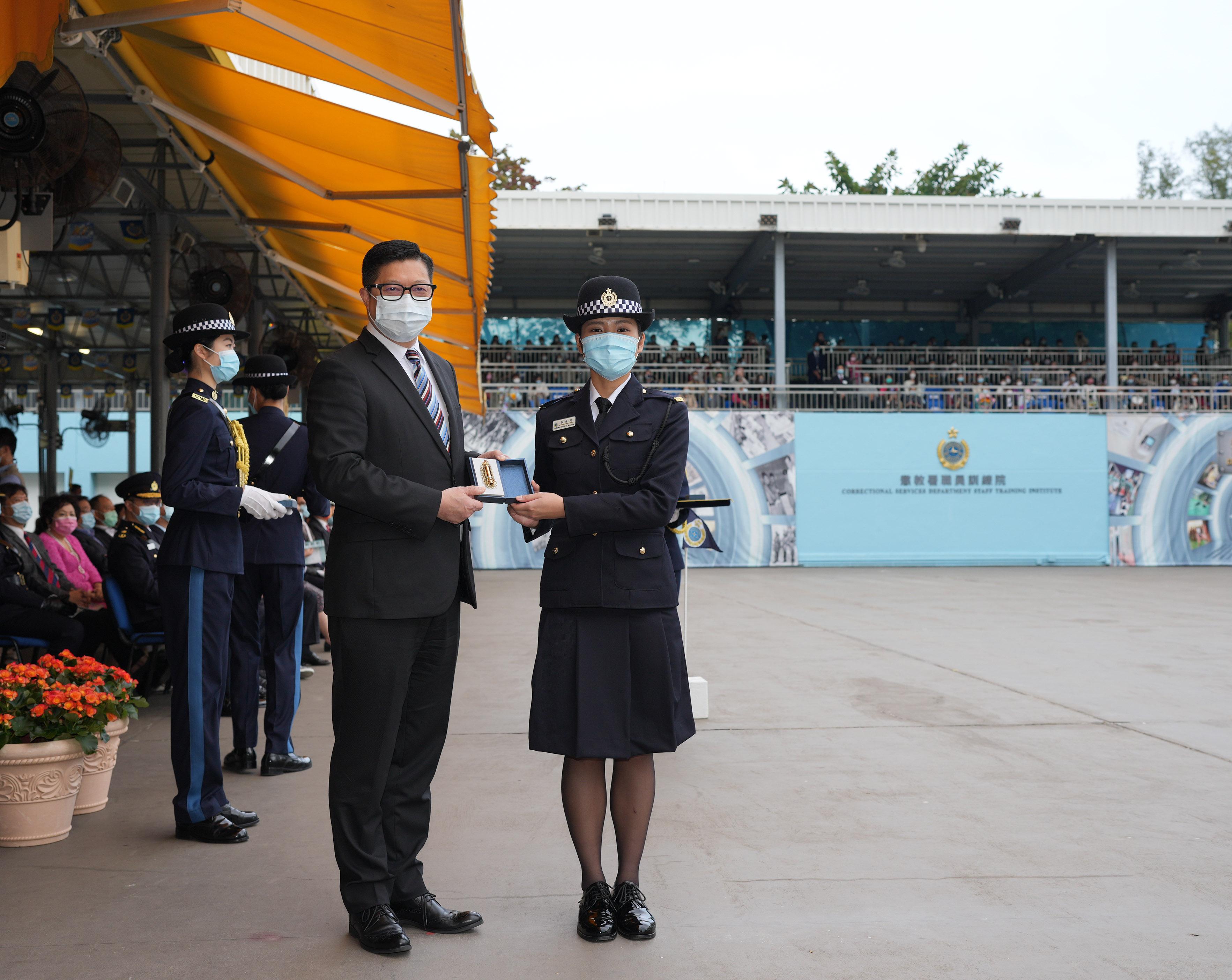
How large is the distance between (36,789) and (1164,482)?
21233 mm

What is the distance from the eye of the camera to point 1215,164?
157 feet

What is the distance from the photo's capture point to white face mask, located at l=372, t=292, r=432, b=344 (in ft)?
9.64

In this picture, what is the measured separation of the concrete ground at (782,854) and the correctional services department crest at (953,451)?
13996 mm

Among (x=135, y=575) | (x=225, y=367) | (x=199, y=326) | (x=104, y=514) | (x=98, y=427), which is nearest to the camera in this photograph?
(x=199, y=326)

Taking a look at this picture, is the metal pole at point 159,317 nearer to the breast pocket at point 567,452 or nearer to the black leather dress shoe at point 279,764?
the black leather dress shoe at point 279,764

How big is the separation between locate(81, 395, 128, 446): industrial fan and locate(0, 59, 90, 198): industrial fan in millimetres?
19658

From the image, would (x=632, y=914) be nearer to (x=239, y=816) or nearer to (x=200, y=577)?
(x=239, y=816)

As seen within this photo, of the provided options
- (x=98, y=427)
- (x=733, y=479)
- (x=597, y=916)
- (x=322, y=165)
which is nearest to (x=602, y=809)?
(x=597, y=916)

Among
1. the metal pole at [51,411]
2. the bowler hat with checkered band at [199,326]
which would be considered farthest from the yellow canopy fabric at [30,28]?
the metal pole at [51,411]

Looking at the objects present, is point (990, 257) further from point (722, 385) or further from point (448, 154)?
point (448, 154)

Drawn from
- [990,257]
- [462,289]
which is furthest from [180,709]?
[990,257]

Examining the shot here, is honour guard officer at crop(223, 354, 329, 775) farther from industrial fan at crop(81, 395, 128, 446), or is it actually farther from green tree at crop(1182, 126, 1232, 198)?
green tree at crop(1182, 126, 1232, 198)

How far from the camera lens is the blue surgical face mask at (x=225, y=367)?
3.97m

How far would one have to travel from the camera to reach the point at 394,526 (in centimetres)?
282
